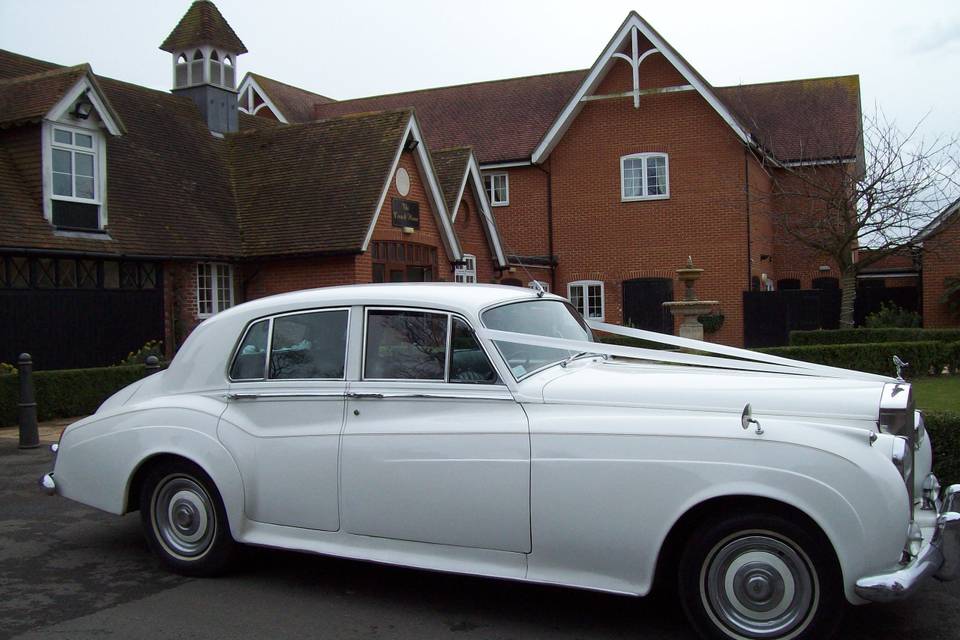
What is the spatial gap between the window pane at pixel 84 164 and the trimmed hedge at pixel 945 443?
14.7 metres

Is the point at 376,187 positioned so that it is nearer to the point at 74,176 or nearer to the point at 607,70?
the point at 74,176

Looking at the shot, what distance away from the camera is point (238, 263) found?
64.4 feet

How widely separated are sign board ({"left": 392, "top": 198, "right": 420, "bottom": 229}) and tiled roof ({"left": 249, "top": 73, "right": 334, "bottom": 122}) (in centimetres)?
1657

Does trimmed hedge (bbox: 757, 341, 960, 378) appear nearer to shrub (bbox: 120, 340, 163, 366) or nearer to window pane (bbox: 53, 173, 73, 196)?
shrub (bbox: 120, 340, 163, 366)

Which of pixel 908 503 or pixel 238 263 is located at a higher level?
pixel 238 263

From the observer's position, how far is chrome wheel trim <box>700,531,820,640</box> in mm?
3979

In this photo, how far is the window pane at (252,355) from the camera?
541 centimetres

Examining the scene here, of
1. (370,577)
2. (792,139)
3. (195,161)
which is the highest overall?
(792,139)

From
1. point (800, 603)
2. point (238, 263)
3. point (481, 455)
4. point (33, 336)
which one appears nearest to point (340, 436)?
point (481, 455)

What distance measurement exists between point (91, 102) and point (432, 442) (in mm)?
13858

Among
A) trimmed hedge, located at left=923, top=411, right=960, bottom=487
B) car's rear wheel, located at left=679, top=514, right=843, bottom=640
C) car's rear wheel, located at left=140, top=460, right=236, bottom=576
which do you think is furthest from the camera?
trimmed hedge, located at left=923, top=411, right=960, bottom=487

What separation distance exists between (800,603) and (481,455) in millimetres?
1641

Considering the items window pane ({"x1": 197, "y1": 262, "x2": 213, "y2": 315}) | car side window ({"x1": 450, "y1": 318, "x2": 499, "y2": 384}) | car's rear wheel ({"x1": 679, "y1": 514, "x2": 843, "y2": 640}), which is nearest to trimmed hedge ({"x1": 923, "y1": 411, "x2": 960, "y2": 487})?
car's rear wheel ({"x1": 679, "y1": 514, "x2": 843, "y2": 640})

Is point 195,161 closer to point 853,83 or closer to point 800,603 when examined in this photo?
point 800,603
